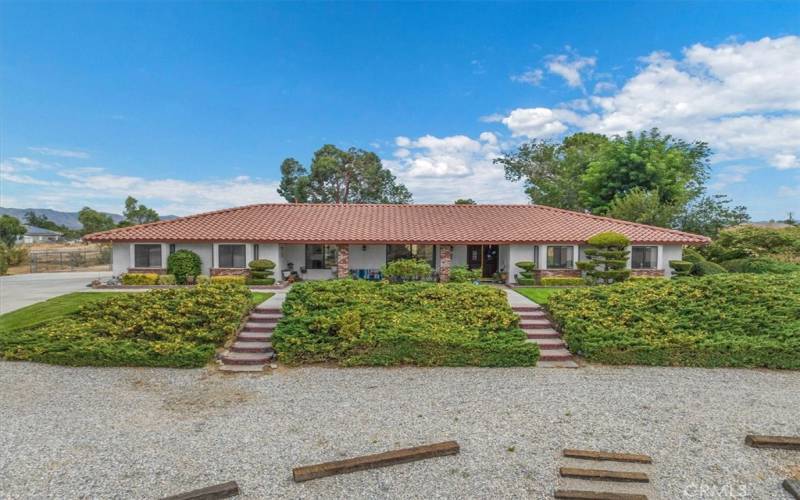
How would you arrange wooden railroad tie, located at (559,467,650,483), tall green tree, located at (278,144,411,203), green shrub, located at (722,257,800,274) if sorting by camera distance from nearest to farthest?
wooden railroad tie, located at (559,467,650,483), green shrub, located at (722,257,800,274), tall green tree, located at (278,144,411,203)

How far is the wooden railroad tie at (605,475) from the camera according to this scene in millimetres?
4547

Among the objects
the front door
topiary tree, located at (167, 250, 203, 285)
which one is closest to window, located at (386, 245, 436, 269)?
the front door

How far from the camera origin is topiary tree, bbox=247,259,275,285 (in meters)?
17.0

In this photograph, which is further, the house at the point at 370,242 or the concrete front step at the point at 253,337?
the house at the point at 370,242

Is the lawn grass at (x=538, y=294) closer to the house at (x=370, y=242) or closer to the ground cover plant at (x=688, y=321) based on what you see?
the ground cover plant at (x=688, y=321)

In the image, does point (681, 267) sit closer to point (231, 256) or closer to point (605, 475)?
point (605, 475)

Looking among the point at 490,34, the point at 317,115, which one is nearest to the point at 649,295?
the point at 490,34

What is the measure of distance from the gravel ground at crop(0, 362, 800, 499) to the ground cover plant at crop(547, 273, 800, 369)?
0.48 m

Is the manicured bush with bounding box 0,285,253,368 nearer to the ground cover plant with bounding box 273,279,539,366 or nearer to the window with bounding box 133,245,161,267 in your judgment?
the ground cover plant with bounding box 273,279,539,366

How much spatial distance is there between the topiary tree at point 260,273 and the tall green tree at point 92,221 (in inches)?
1785

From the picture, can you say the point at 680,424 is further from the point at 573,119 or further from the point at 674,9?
the point at 573,119

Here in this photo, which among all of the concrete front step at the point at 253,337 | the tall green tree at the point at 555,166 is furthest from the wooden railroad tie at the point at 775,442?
the tall green tree at the point at 555,166

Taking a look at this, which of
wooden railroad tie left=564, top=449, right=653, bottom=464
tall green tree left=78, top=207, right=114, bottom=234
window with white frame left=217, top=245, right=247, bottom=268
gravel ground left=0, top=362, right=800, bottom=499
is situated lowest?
gravel ground left=0, top=362, right=800, bottom=499

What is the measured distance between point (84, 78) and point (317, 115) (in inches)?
415
